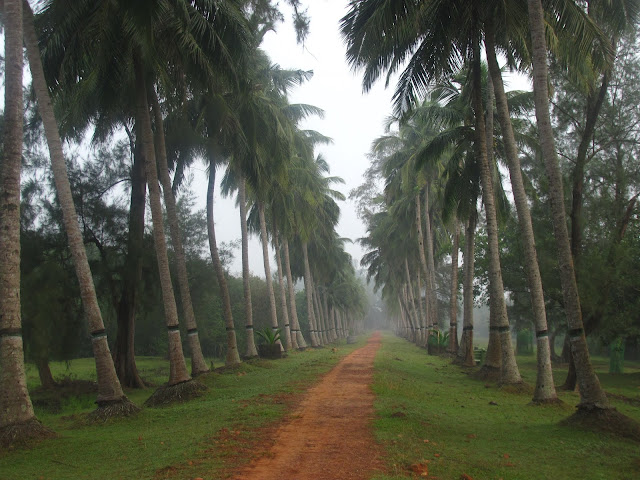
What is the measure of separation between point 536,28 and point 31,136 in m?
16.3

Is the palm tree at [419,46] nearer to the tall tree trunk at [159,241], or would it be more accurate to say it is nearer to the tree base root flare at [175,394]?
the tall tree trunk at [159,241]

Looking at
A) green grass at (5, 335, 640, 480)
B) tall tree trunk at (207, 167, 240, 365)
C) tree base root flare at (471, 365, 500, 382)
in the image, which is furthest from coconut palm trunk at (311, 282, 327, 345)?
green grass at (5, 335, 640, 480)

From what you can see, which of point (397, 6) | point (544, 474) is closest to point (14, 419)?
point (544, 474)

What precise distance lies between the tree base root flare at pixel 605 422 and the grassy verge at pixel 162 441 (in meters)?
5.24

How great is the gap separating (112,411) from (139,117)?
746cm

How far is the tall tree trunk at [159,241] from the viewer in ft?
44.3

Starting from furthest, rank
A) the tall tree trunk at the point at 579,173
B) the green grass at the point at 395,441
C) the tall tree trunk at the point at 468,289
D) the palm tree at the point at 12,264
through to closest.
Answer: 1. the tall tree trunk at the point at 468,289
2. the tall tree trunk at the point at 579,173
3. the palm tree at the point at 12,264
4. the green grass at the point at 395,441

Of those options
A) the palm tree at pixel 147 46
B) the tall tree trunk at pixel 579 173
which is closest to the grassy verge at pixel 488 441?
the tall tree trunk at pixel 579 173

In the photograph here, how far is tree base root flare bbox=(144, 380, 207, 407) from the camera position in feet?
42.3

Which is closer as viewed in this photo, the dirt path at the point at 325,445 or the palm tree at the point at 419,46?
the dirt path at the point at 325,445

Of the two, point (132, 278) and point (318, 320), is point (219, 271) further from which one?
point (318, 320)

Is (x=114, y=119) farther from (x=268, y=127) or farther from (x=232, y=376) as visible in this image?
(x=232, y=376)

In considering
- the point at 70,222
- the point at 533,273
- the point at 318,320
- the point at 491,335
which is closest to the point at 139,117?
the point at 70,222

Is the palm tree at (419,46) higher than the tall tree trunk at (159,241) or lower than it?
higher
